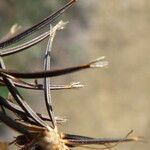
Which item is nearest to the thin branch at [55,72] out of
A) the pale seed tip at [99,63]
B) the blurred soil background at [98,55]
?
the pale seed tip at [99,63]

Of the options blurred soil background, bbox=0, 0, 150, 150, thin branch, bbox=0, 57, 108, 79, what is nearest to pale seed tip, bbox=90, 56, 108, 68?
thin branch, bbox=0, 57, 108, 79

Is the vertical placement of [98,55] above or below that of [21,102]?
above

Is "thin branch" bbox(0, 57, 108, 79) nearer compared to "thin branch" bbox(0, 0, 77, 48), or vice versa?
"thin branch" bbox(0, 57, 108, 79)

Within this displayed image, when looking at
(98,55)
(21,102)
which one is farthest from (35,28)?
(98,55)

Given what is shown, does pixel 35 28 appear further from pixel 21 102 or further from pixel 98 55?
pixel 98 55

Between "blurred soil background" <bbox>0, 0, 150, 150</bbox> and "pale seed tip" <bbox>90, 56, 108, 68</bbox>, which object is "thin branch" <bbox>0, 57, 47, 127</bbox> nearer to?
"pale seed tip" <bbox>90, 56, 108, 68</bbox>

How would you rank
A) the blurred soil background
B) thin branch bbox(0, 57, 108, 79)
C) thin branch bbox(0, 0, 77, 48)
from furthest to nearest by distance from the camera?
the blurred soil background < thin branch bbox(0, 0, 77, 48) < thin branch bbox(0, 57, 108, 79)

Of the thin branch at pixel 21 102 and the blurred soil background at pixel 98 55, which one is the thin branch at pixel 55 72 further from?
the blurred soil background at pixel 98 55

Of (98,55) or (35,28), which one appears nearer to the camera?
(35,28)
